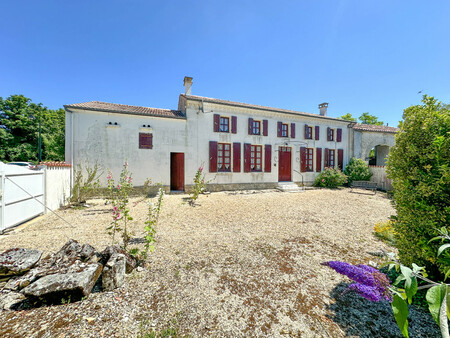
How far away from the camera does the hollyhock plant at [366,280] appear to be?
2594mm

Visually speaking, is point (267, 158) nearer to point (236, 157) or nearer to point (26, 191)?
point (236, 157)

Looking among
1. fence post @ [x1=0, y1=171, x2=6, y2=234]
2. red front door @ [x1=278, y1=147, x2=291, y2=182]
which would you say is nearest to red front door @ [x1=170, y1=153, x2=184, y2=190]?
red front door @ [x1=278, y1=147, x2=291, y2=182]

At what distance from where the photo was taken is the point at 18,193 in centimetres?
493

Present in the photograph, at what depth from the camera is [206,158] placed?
10875 mm

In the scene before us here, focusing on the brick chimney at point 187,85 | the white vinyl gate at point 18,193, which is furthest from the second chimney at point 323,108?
the white vinyl gate at point 18,193

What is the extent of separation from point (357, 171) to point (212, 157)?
35.0ft

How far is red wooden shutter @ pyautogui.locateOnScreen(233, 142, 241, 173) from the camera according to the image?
1150 centimetres

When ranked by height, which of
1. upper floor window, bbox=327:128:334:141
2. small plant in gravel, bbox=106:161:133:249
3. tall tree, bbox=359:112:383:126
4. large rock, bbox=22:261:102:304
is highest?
tall tree, bbox=359:112:383:126

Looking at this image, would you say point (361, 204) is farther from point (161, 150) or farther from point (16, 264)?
point (16, 264)

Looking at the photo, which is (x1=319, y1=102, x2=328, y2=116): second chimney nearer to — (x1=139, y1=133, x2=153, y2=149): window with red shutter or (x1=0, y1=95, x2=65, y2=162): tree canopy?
Result: (x1=139, y1=133, x2=153, y2=149): window with red shutter

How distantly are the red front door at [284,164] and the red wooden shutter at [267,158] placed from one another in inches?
32.8

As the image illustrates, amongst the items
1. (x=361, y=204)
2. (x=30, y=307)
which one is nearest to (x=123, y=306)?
(x=30, y=307)

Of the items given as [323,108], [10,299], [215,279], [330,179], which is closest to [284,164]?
[330,179]

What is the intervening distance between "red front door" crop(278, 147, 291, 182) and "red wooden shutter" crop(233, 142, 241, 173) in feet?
10.2
